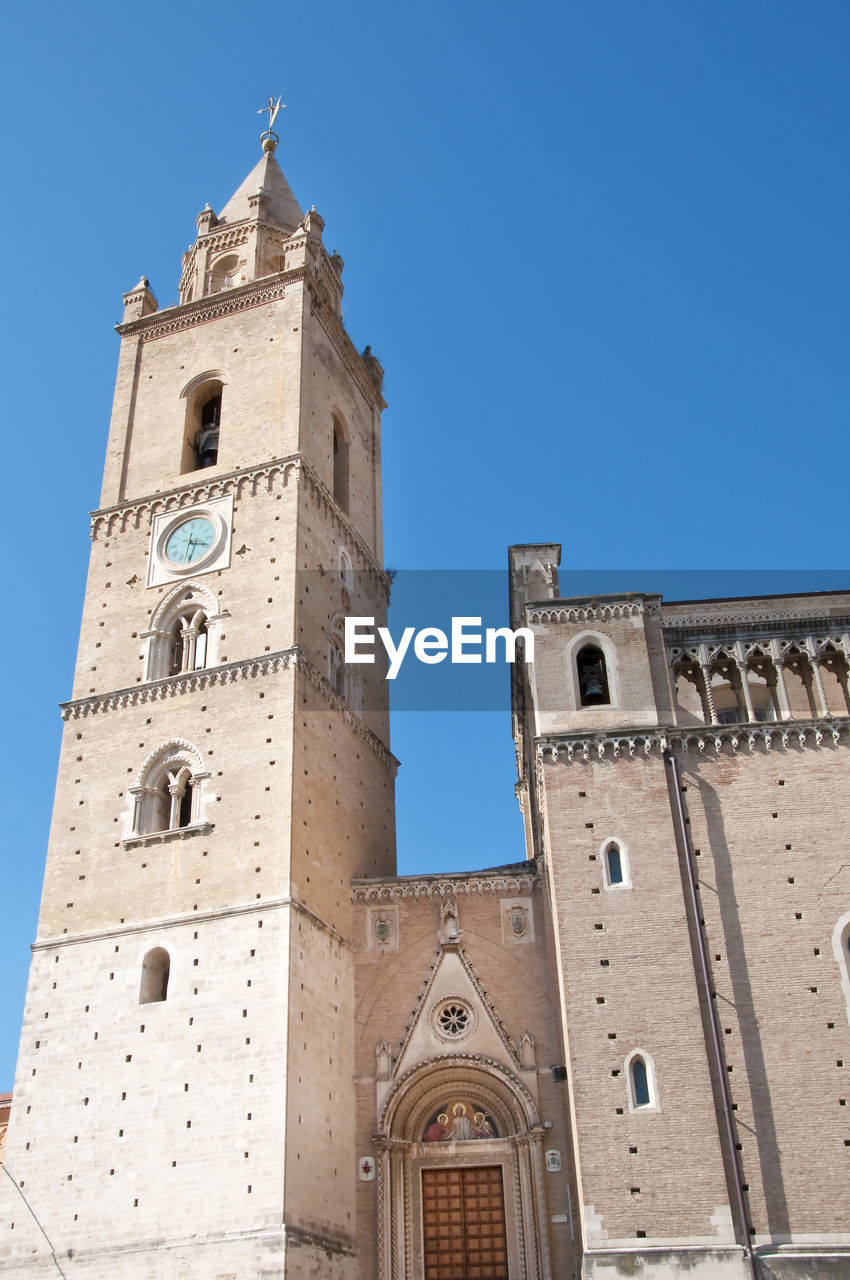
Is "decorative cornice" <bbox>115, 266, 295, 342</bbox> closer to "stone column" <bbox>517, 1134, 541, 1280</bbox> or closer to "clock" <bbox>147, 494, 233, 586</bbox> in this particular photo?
"clock" <bbox>147, 494, 233, 586</bbox>

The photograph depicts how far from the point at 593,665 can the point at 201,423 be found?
12.3 m

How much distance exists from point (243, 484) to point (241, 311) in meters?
5.55

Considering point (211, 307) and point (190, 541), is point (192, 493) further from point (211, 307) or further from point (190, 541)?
point (211, 307)

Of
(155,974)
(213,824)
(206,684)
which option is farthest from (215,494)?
(155,974)

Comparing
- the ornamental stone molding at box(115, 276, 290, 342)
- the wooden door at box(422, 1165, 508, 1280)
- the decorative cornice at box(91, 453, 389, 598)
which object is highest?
the ornamental stone molding at box(115, 276, 290, 342)

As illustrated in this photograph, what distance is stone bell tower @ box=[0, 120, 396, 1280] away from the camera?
60.8 ft

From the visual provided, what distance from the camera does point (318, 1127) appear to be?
19.3 meters

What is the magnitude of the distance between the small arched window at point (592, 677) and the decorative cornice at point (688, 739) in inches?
33.7

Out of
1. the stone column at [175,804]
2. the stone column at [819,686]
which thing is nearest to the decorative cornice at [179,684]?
the stone column at [175,804]

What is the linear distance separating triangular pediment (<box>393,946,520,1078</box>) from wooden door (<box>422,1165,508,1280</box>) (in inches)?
70.2

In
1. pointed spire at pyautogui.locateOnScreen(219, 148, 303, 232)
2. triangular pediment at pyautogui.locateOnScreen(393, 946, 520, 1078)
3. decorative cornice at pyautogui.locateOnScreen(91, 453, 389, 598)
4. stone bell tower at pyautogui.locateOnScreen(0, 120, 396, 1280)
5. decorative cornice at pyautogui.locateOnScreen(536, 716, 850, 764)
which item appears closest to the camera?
stone bell tower at pyautogui.locateOnScreen(0, 120, 396, 1280)

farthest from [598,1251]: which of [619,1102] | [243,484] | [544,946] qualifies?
[243,484]

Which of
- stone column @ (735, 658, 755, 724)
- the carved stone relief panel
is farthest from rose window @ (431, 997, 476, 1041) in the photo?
stone column @ (735, 658, 755, 724)

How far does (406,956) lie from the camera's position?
2217 centimetres
